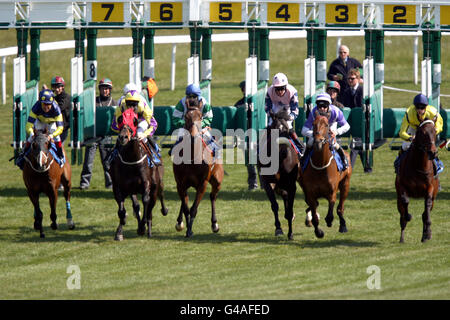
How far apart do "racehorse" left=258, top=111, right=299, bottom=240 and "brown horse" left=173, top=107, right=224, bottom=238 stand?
2.06ft

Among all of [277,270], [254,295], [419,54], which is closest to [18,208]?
[277,270]

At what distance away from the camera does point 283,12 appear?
15.4m

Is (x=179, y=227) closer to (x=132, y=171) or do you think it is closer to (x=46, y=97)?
(x=132, y=171)

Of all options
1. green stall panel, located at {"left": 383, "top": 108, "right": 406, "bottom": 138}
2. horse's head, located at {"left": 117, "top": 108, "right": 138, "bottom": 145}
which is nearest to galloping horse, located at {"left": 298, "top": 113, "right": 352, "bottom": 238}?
horse's head, located at {"left": 117, "top": 108, "right": 138, "bottom": 145}

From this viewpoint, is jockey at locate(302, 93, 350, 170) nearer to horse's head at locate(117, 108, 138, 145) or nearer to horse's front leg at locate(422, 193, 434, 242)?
horse's front leg at locate(422, 193, 434, 242)

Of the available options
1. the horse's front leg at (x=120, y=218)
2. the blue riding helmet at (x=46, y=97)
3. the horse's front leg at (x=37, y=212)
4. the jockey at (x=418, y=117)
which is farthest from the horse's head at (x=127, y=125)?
the jockey at (x=418, y=117)

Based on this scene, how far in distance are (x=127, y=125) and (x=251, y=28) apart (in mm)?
4212

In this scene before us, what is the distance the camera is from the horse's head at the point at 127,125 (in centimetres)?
1173

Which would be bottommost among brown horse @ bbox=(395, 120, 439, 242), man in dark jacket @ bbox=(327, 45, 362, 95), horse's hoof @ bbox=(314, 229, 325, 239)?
horse's hoof @ bbox=(314, 229, 325, 239)

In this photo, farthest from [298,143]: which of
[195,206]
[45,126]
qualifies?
[45,126]

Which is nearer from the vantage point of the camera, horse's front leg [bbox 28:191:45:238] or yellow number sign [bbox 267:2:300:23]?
horse's front leg [bbox 28:191:45:238]

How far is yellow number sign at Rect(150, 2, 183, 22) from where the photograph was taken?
15.4m

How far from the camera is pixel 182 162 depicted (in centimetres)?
1221

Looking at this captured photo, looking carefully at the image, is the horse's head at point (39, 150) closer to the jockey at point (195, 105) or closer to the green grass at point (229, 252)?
the green grass at point (229, 252)
